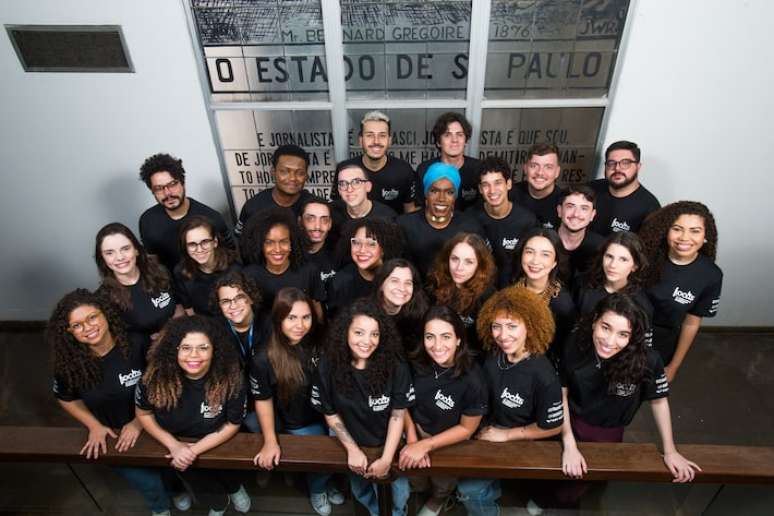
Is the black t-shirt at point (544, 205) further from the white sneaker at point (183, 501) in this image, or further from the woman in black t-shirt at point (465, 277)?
the white sneaker at point (183, 501)

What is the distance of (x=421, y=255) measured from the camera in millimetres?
2801

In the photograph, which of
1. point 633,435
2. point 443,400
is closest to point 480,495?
point 443,400

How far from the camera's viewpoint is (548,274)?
2.41 metres

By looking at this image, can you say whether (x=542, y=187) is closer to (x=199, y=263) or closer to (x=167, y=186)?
(x=199, y=263)

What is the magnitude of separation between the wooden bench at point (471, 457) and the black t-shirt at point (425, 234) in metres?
1.15

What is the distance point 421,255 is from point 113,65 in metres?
2.36

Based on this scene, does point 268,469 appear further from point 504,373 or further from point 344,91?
point 344,91

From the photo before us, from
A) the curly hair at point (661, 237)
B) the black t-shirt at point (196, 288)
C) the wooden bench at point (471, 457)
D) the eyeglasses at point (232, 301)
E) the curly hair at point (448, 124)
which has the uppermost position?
the curly hair at point (448, 124)

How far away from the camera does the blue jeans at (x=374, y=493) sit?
1979mm

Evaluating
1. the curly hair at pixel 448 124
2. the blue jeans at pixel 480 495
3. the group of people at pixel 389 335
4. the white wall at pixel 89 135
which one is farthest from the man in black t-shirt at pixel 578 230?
the white wall at pixel 89 135

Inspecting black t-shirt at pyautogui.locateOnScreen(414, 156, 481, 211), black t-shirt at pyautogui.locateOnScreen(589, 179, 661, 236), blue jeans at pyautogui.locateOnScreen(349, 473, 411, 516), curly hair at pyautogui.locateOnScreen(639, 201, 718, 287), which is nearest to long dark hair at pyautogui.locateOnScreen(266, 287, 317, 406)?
blue jeans at pyautogui.locateOnScreen(349, 473, 411, 516)

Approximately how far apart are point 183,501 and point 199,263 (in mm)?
1162

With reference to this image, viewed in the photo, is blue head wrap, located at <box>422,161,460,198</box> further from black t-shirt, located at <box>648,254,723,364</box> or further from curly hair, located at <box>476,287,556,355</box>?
black t-shirt, located at <box>648,254,723,364</box>

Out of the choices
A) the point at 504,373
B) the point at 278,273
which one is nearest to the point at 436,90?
the point at 278,273
